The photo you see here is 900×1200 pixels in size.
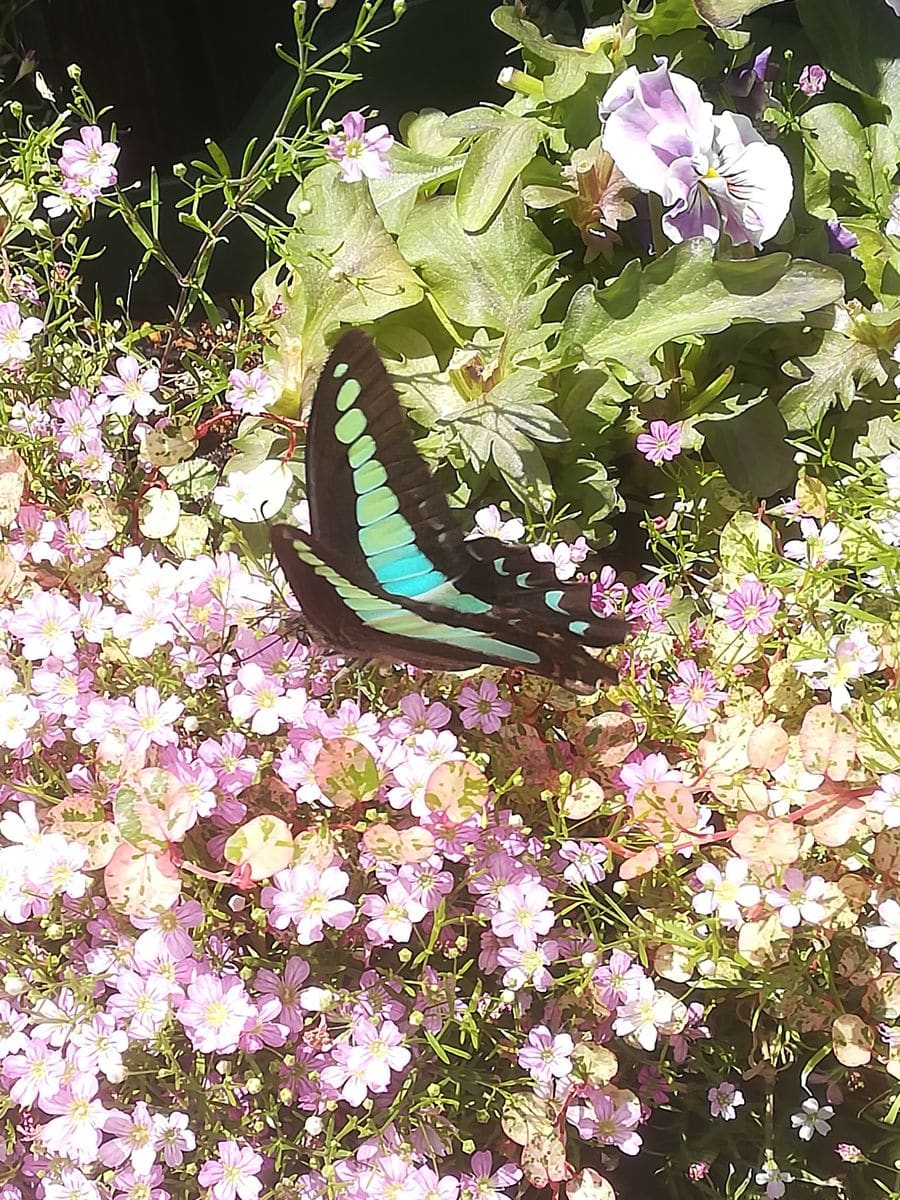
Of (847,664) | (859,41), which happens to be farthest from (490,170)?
(847,664)

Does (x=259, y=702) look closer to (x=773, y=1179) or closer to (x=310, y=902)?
(x=310, y=902)

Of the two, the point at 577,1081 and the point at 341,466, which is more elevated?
the point at 341,466

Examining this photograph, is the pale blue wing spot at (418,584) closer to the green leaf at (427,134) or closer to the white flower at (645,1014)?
the white flower at (645,1014)

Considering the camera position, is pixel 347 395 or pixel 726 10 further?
pixel 726 10

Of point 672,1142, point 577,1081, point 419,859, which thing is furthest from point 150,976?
point 672,1142

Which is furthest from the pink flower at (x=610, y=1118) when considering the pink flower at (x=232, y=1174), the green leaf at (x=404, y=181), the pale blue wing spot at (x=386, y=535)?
the green leaf at (x=404, y=181)

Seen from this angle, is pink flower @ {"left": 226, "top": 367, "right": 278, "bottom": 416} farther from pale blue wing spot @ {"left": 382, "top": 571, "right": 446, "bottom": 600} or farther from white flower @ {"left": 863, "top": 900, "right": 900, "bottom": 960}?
white flower @ {"left": 863, "top": 900, "right": 900, "bottom": 960}

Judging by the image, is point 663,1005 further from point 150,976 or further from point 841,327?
point 841,327
